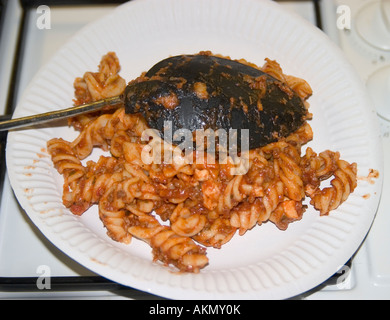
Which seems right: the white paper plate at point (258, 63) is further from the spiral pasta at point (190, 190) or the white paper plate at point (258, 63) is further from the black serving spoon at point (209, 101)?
the black serving spoon at point (209, 101)

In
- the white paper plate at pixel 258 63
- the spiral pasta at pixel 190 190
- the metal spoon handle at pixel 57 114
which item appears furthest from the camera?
the metal spoon handle at pixel 57 114

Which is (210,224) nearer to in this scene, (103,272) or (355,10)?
(103,272)

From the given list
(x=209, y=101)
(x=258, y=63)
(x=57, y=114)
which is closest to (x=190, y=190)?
(x=209, y=101)

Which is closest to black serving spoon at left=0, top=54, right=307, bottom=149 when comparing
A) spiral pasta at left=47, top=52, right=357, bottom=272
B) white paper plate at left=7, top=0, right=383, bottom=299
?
spiral pasta at left=47, top=52, right=357, bottom=272

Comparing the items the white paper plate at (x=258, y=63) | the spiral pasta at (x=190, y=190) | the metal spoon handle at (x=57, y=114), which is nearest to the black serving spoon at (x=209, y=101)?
the metal spoon handle at (x=57, y=114)

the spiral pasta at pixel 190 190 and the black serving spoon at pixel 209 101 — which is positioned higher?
the black serving spoon at pixel 209 101

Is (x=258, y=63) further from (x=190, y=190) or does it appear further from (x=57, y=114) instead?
(x=57, y=114)
